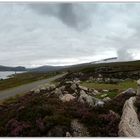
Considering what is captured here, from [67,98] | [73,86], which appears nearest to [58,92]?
[73,86]

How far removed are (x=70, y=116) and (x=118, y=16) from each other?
4.56 m

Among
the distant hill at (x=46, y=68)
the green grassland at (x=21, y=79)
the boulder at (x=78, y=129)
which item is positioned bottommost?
the boulder at (x=78, y=129)

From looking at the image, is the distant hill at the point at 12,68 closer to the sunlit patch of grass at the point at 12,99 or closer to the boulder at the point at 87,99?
the sunlit patch of grass at the point at 12,99

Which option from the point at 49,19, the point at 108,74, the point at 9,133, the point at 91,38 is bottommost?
the point at 9,133

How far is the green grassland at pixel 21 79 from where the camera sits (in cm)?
1423

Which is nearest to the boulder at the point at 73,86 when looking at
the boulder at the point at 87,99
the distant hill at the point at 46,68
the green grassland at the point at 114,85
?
the green grassland at the point at 114,85

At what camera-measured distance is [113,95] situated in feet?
46.8

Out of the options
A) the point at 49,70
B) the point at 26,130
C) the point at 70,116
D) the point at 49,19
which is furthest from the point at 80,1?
the point at 26,130

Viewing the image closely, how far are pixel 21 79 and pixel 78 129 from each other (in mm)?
6227

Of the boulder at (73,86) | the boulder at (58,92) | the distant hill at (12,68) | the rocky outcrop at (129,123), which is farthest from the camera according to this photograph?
the boulder at (73,86)

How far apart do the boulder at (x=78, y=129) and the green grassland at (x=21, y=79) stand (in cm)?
375

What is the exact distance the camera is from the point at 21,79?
15.8 meters

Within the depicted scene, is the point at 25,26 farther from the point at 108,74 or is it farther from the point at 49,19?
the point at 108,74

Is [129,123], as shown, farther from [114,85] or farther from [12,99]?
[12,99]
